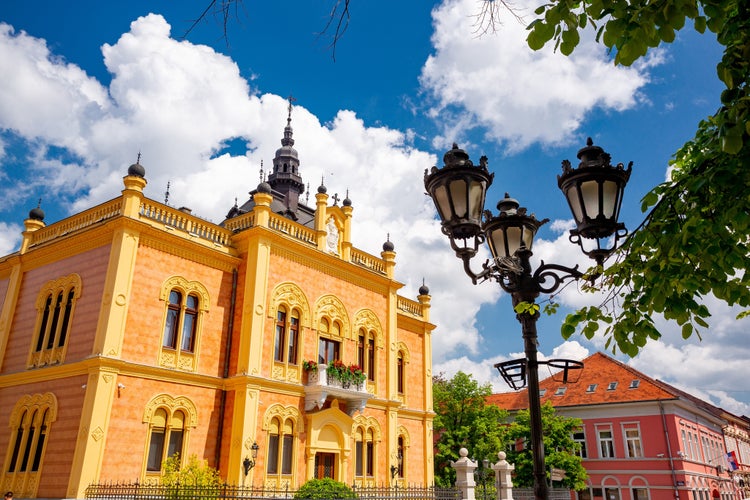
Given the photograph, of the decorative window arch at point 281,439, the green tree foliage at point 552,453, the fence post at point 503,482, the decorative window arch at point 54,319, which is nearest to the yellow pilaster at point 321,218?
the decorative window arch at point 281,439

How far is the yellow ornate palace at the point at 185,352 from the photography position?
16.5 meters

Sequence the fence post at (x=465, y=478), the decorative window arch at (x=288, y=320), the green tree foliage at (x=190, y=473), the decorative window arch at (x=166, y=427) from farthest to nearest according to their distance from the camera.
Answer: the decorative window arch at (x=288, y=320)
the decorative window arch at (x=166, y=427)
the green tree foliage at (x=190, y=473)
the fence post at (x=465, y=478)

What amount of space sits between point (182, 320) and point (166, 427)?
331 centimetres

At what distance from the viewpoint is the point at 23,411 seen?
17.8 m

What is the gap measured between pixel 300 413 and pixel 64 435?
727cm

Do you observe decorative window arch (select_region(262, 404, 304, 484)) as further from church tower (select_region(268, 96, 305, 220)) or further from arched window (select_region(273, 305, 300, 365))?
church tower (select_region(268, 96, 305, 220))

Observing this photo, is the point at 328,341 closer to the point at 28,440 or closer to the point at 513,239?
the point at 28,440

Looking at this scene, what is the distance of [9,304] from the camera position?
66.3 feet

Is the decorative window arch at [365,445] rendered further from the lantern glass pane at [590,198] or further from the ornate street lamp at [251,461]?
the lantern glass pane at [590,198]

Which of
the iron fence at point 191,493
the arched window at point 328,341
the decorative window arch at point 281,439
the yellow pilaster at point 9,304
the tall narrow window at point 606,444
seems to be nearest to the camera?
the iron fence at point 191,493

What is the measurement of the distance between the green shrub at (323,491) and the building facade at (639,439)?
2192cm

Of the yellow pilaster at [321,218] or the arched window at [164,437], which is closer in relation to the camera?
the arched window at [164,437]

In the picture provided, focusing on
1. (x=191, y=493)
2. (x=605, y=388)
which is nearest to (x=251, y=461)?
(x=191, y=493)

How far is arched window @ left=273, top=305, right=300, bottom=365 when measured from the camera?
2038 cm
